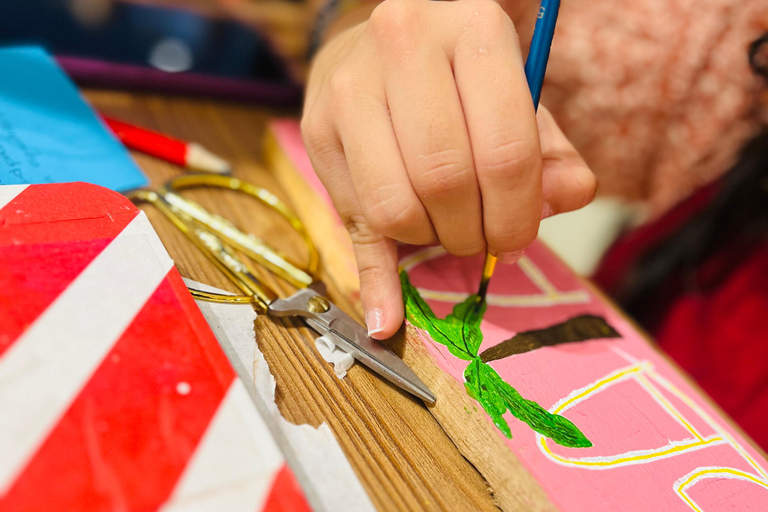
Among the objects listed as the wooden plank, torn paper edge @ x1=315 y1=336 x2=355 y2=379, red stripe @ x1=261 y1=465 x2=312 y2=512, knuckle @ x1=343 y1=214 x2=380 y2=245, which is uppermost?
knuckle @ x1=343 y1=214 x2=380 y2=245

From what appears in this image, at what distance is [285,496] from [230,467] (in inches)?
1.4

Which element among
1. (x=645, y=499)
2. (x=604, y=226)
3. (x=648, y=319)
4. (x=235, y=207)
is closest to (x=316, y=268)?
(x=235, y=207)

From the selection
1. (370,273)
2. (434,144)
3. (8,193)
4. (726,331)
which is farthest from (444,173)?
(726,331)

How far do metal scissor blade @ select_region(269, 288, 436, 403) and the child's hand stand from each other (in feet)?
0.05

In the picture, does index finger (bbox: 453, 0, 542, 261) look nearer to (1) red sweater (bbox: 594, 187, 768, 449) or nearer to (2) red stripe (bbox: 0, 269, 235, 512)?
(2) red stripe (bbox: 0, 269, 235, 512)

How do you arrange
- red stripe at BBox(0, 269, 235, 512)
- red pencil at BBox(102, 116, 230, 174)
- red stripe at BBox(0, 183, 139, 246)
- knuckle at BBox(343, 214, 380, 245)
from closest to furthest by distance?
red stripe at BBox(0, 269, 235, 512)
red stripe at BBox(0, 183, 139, 246)
knuckle at BBox(343, 214, 380, 245)
red pencil at BBox(102, 116, 230, 174)

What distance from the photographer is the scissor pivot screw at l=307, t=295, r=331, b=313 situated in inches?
17.4

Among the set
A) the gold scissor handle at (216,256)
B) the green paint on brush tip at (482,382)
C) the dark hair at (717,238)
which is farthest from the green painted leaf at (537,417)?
the dark hair at (717,238)

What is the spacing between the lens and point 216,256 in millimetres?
485

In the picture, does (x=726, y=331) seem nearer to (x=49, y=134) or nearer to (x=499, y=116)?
(x=499, y=116)

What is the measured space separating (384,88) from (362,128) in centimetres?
4

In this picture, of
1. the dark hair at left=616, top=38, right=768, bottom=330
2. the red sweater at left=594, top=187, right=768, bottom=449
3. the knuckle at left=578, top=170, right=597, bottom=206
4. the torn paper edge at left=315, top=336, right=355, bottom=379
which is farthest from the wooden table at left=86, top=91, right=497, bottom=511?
the dark hair at left=616, top=38, right=768, bottom=330

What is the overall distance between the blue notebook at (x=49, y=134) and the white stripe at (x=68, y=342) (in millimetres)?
174

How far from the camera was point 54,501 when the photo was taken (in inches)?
9.8
